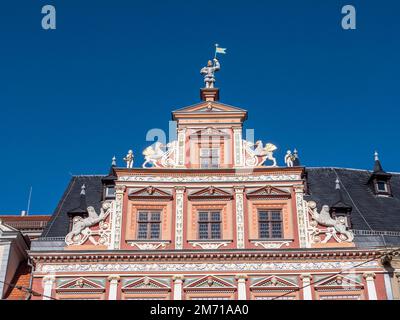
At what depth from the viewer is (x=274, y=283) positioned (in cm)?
2259

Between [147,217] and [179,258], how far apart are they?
2387 millimetres

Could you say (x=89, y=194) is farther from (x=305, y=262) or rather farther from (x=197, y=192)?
(x=305, y=262)

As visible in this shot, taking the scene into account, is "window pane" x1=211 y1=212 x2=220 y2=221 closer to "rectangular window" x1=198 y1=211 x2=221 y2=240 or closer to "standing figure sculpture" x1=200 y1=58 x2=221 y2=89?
"rectangular window" x1=198 y1=211 x2=221 y2=240

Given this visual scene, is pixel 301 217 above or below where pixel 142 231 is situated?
above

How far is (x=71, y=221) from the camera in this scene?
2458 centimetres

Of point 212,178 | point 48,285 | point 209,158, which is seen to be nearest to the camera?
point 48,285

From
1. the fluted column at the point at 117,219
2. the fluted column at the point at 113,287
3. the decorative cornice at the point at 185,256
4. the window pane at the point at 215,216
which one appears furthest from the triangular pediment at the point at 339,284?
the fluted column at the point at 117,219

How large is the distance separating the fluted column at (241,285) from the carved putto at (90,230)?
17.1ft

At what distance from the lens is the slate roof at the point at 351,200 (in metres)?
24.7

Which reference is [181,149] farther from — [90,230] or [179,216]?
[90,230]

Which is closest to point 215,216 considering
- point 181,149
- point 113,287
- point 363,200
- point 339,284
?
point 181,149

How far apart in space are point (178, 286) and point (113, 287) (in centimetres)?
239

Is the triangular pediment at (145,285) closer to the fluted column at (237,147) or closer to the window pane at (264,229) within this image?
the window pane at (264,229)
